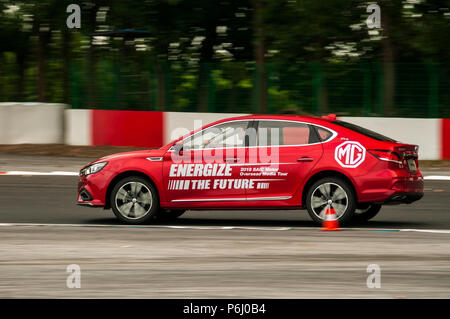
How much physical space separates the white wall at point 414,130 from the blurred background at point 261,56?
0.94 feet

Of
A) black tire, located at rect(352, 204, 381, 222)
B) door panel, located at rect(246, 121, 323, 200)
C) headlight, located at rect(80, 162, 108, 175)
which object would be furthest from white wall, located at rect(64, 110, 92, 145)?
door panel, located at rect(246, 121, 323, 200)

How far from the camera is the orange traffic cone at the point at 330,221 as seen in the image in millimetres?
11703

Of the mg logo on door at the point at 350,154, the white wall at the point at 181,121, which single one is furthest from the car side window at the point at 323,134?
the white wall at the point at 181,121

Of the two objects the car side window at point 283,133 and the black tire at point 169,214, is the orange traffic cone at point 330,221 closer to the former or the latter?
the car side window at point 283,133

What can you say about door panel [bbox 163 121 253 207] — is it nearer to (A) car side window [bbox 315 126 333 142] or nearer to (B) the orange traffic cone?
(A) car side window [bbox 315 126 333 142]

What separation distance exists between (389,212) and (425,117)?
11.4 metres

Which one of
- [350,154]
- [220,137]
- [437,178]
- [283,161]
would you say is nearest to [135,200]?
[220,137]

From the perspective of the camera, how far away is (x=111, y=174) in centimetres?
1247

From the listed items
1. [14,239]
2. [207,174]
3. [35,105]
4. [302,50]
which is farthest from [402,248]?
[35,105]

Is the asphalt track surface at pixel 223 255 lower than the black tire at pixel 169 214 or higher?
lower

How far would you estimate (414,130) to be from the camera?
81.7 feet

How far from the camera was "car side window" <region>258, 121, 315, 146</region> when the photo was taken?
12.2 metres

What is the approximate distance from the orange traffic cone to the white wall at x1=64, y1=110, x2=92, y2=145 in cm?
1739
